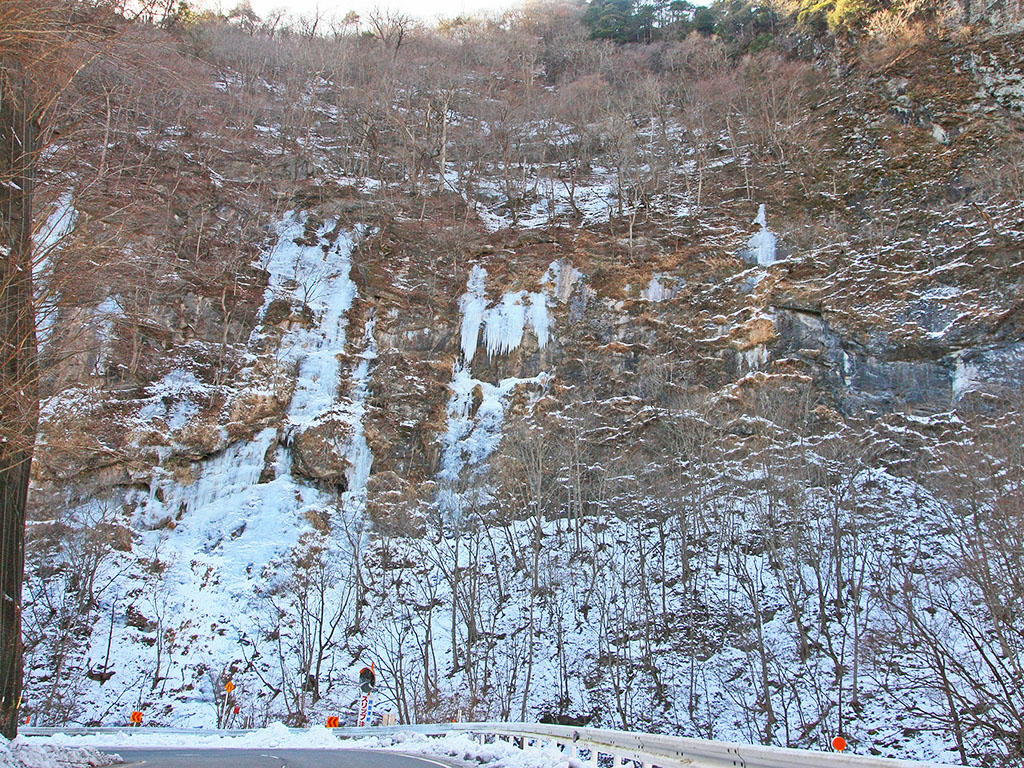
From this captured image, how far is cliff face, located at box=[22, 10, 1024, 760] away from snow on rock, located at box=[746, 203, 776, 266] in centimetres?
18

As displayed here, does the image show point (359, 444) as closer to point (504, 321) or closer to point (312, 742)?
point (504, 321)

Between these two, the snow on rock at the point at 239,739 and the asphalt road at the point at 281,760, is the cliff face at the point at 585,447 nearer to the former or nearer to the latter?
the snow on rock at the point at 239,739

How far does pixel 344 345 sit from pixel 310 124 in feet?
68.2

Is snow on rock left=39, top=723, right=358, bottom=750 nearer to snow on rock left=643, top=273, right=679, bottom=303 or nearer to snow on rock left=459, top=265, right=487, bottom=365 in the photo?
snow on rock left=459, top=265, right=487, bottom=365

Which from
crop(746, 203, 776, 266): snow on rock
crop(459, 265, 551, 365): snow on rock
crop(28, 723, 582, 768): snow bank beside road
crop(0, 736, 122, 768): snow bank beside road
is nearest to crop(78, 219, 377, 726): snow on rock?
crop(459, 265, 551, 365): snow on rock

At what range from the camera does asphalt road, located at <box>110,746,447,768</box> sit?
6.33 meters

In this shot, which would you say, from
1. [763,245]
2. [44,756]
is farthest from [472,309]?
[44,756]

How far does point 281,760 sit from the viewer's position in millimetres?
7137

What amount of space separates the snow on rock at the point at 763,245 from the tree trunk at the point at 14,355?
26425 millimetres

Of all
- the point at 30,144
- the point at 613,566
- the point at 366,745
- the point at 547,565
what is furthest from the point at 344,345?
the point at 30,144

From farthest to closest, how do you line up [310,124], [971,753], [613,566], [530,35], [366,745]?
[530,35]
[310,124]
[613,566]
[971,753]
[366,745]

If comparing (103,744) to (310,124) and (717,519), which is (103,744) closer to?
(717,519)

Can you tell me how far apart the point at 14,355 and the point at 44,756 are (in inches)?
110

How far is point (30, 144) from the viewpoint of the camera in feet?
16.9
